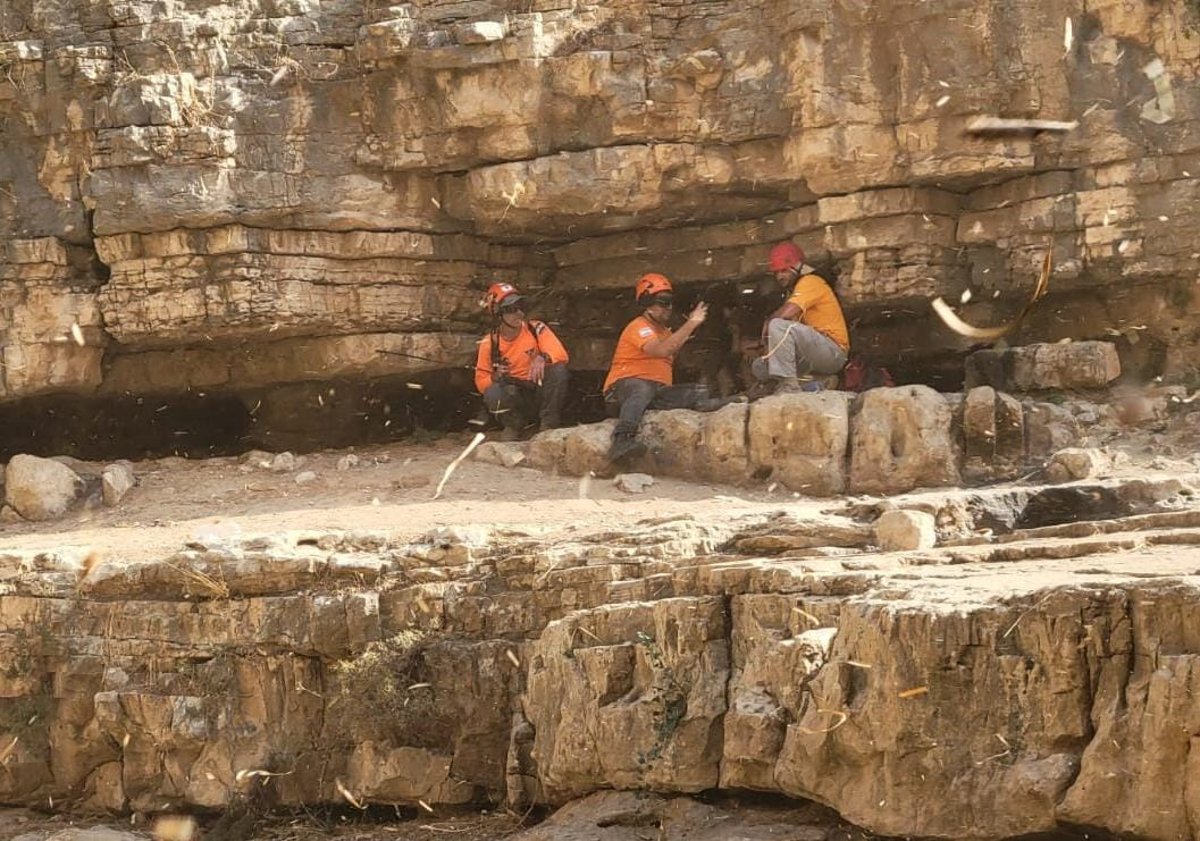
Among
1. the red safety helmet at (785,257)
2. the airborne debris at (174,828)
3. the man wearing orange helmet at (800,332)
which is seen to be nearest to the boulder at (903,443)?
the man wearing orange helmet at (800,332)

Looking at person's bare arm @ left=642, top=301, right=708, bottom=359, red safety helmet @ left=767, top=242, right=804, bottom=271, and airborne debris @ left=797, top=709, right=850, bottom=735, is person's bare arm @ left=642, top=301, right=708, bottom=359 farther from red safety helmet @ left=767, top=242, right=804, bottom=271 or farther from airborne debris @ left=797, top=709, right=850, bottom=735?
airborne debris @ left=797, top=709, right=850, bottom=735

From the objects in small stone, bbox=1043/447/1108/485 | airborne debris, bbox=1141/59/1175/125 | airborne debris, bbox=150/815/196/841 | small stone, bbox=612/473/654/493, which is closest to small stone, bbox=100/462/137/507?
airborne debris, bbox=150/815/196/841

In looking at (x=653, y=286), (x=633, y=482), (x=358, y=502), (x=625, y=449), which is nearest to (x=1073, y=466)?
(x=633, y=482)

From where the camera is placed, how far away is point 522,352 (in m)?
13.3

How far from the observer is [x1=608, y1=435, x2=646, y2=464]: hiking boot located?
12.1 meters

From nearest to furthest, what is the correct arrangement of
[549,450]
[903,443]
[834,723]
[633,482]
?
1. [834,723]
2. [903,443]
3. [633,482]
4. [549,450]

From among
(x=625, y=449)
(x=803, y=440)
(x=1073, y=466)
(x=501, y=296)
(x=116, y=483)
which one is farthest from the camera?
(x=501, y=296)

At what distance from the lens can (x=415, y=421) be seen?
14727mm

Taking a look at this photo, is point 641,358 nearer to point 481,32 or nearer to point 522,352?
point 522,352

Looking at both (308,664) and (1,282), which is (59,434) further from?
(308,664)

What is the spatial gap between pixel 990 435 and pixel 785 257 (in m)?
2.36

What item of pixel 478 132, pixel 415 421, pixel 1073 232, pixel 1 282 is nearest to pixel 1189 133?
pixel 1073 232

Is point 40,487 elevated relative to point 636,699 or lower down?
elevated

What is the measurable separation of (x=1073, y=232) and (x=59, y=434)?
8608mm
